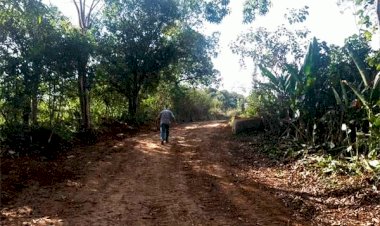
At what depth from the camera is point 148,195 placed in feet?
25.8

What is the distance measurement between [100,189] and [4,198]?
6.10 ft

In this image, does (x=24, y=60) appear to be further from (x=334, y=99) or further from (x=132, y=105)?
(x=132, y=105)

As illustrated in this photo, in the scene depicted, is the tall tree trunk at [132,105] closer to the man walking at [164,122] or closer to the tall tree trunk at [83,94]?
the tall tree trunk at [83,94]

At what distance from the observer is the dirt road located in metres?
6.52

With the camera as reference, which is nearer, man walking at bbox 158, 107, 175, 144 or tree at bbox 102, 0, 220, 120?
man walking at bbox 158, 107, 175, 144

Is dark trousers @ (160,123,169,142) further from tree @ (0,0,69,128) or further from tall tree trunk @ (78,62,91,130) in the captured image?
tree @ (0,0,69,128)

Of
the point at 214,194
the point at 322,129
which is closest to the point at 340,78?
the point at 322,129

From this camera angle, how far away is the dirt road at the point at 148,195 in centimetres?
652

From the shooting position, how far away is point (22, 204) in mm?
7293

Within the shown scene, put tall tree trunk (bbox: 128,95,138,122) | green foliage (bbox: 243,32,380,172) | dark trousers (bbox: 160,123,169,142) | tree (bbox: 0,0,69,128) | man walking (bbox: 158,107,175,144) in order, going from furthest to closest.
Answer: tall tree trunk (bbox: 128,95,138,122) < dark trousers (bbox: 160,123,169,142) < man walking (bbox: 158,107,175,144) < tree (bbox: 0,0,69,128) < green foliage (bbox: 243,32,380,172)

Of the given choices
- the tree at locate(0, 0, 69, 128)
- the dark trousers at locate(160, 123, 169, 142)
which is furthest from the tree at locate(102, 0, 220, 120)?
the tree at locate(0, 0, 69, 128)

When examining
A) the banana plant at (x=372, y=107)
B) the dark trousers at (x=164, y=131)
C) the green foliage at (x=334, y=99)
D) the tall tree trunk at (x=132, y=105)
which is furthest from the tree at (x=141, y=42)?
the banana plant at (x=372, y=107)

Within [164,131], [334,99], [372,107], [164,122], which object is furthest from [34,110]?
[372,107]

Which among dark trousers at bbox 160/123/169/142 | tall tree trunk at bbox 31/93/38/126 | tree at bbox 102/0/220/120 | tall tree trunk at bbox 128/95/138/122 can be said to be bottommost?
dark trousers at bbox 160/123/169/142
